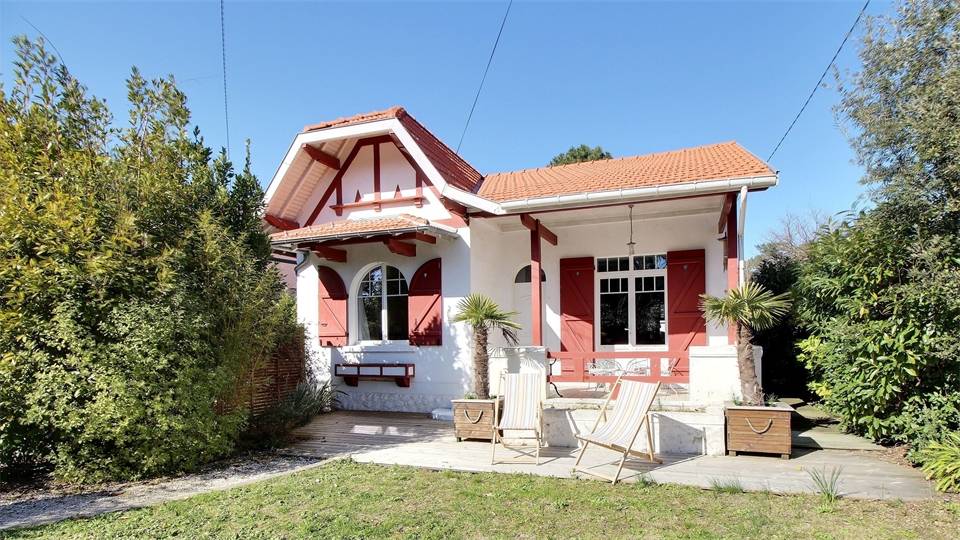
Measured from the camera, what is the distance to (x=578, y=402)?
728cm

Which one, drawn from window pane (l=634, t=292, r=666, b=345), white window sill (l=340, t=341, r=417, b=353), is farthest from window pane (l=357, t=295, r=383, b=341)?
window pane (l=634, t=292, r=666, b=345)

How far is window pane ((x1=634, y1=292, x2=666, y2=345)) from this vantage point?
10.4m

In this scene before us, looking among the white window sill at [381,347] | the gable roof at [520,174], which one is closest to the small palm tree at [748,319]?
the gable roof at [520,174]

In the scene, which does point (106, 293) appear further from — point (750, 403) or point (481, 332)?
point (750, 403)

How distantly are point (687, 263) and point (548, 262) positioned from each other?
112 inches

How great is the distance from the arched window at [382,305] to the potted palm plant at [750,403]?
20.5 ft

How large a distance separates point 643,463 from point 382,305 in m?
6.46

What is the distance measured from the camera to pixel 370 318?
10.9 metres

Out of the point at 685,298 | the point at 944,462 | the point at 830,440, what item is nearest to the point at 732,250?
the point at 685,298

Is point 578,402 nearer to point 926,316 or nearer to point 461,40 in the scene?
point 926,316

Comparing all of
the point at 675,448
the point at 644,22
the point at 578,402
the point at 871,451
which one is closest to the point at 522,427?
the point at 578,402

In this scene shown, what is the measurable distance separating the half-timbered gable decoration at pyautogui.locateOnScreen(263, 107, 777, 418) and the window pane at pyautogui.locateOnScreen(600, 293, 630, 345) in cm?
3

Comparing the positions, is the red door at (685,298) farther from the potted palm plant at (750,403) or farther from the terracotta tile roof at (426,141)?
the terracotta tile roof at (426,141)

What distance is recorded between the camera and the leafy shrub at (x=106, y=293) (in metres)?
5.31
